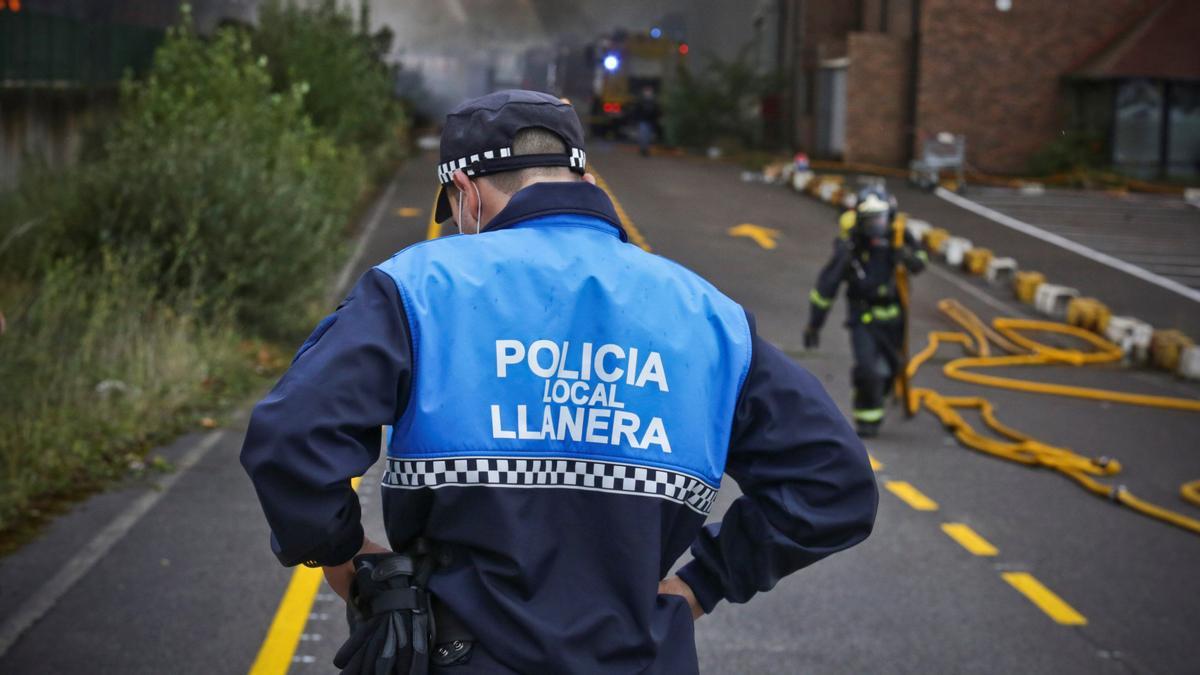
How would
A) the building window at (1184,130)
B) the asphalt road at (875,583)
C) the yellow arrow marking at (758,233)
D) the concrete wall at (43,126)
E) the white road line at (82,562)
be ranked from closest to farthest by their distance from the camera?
the asphalt road at (875,583) → the white road line at (82,562) → the concrete wall at (43,126) → the yellow arrow marking at (758,233) → the building window at (1184,130)

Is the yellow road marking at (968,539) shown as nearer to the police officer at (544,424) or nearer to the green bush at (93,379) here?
the green bush at (93,379)

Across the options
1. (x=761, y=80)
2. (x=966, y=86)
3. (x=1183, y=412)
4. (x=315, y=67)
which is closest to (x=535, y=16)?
(x=761, y=80)

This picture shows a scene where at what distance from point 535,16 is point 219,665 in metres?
72.9

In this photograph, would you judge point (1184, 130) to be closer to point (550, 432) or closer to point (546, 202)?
point (546, 202)

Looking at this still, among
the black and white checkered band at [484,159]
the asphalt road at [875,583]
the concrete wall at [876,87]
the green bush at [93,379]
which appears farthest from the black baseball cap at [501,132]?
the concrete wall at [876,87]

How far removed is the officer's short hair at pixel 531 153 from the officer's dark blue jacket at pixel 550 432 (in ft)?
0.15

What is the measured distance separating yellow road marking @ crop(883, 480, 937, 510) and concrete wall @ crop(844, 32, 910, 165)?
30.0 metres

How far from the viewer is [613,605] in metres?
2.61

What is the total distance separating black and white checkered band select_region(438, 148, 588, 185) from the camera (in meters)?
2.67

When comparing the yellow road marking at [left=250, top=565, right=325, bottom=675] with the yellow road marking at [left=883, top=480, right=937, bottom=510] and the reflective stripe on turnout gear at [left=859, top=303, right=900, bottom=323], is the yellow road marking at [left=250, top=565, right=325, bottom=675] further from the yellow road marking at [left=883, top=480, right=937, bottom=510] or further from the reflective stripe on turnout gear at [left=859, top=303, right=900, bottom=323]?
the reflective stripe on turnout gear at [left=859, top=303, right=900, bottom=323]

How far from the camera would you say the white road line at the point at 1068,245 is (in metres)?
21.1

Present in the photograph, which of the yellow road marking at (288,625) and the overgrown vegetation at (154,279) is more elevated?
the overgrown vegetation at (154,279)

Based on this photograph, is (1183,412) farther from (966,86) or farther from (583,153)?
(966,86)

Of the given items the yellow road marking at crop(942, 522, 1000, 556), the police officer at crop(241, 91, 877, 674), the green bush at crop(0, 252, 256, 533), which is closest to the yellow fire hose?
the yellow road marking at crop(942, 522, 1000, 556)
